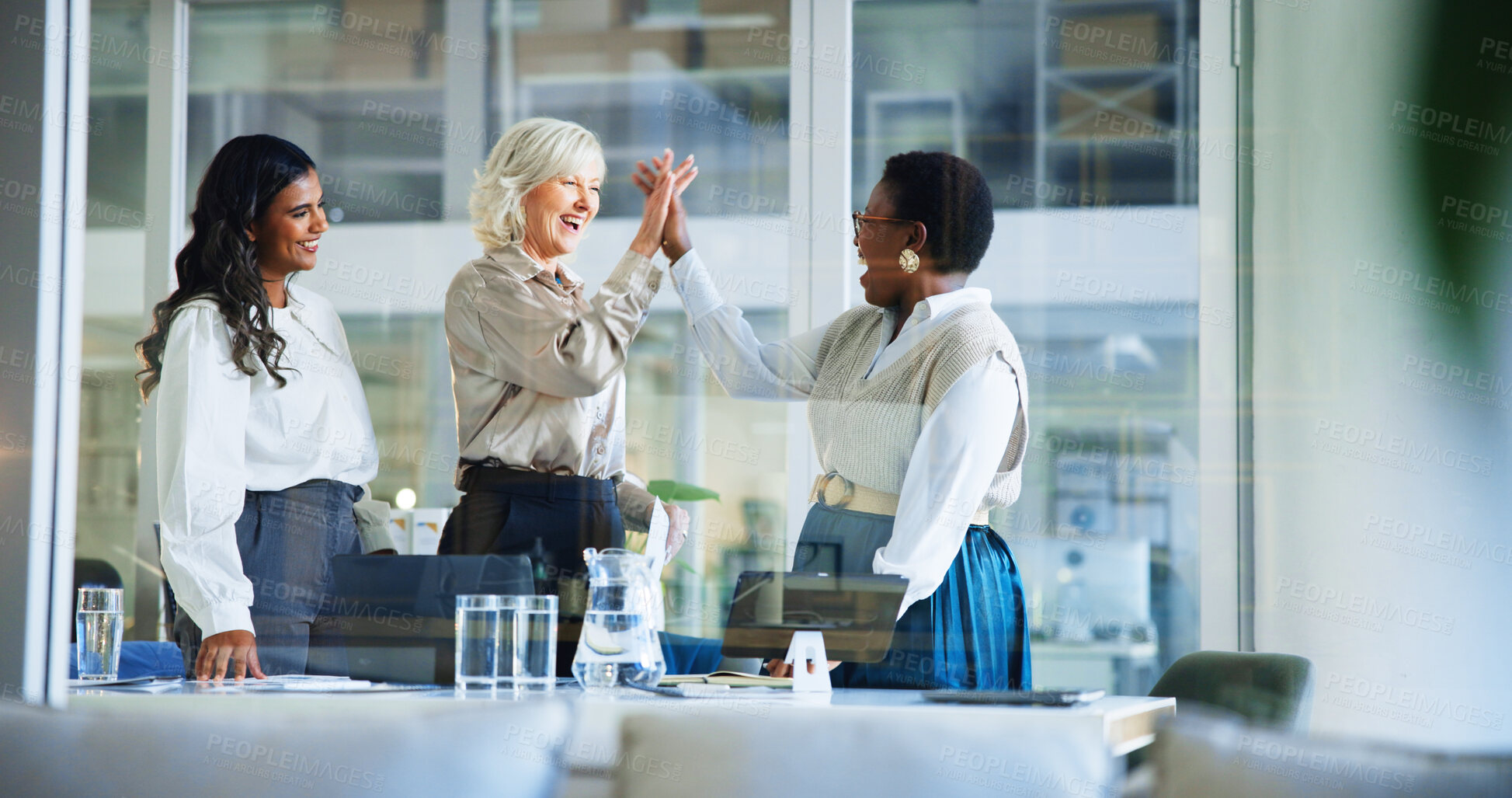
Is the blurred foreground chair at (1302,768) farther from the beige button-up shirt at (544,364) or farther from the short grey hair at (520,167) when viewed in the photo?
the short grey hair at (520,167)

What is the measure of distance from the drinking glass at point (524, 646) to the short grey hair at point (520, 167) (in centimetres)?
73

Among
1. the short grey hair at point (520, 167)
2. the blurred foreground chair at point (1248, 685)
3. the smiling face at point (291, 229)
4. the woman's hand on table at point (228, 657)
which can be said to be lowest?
the blurred foreground chair at point (1248, 685)

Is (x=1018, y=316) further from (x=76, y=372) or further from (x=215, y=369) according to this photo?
(x=76, y=372)

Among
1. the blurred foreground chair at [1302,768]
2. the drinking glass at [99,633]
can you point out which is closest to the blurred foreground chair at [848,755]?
the blurred foreground chair at [1302,768]

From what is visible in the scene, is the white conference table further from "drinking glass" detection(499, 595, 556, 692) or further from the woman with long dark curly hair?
the woman with long dark curly hair

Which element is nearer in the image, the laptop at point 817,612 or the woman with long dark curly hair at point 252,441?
the laptop at point 817,612

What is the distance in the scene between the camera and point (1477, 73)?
6.24ft

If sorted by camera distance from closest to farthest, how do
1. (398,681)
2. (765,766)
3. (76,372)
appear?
(765,766), (76,372), (398,681)

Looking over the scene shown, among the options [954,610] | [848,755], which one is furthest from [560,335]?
[848,755]

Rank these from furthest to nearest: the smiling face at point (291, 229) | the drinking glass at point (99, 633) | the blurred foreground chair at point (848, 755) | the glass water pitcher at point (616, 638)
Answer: the smiling face at point (291, 229) → the drinking glass at point (99, 633) → the glass water pitcher at point (616, 638) → the blurred foreground chair at point (848, 755)

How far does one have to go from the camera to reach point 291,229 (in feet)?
7.01

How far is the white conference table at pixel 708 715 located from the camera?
1.34m

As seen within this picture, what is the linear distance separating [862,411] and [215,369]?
3.21ft

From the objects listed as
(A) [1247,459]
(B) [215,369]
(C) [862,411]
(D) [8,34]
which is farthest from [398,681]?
(A) [1247,459]
